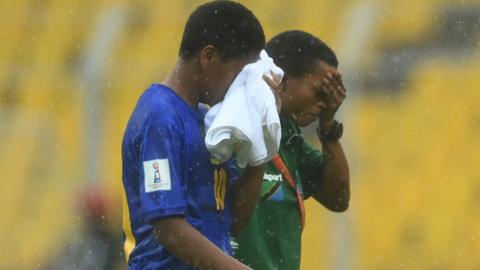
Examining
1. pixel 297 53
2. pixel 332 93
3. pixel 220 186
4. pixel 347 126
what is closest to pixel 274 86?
pixel 220 186

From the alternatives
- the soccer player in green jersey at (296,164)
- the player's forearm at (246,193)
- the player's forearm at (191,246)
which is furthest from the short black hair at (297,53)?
the player's forearm at (191,246)

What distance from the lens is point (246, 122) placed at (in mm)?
2969

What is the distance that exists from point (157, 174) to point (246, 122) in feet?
0.87

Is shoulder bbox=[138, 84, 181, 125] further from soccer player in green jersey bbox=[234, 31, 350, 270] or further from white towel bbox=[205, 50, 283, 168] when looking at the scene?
soccer player in green jersey bbox=[234, 31, 350, 270]

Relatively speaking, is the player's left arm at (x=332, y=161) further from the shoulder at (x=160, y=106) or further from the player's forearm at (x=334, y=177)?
the shoulder at (x=160, y=106)

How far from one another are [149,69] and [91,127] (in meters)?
0.60

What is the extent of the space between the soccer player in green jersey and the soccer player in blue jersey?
1.72 feet

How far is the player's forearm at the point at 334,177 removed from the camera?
4008 mm

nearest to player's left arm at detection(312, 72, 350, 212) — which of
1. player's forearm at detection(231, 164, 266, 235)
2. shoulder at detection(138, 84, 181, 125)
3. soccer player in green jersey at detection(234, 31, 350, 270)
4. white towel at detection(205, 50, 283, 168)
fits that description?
soccer player in green jersey at detection(234, 31, 350, 270)

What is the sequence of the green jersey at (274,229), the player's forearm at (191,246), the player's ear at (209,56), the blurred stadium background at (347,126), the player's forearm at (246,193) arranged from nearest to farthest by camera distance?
the player's forearm at (191,246)
the player's ear at (209,56)
the player's forearm at (246,193)
the green jersey at (274,229)
the blurred stadium background at (347,126)

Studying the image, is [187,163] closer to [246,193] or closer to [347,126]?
[246,193]

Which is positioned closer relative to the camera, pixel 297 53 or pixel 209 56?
pixel 209 56

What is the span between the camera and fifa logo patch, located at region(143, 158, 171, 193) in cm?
295

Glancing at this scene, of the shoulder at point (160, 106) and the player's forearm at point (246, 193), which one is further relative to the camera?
the player's forearm at point (246, 193)
